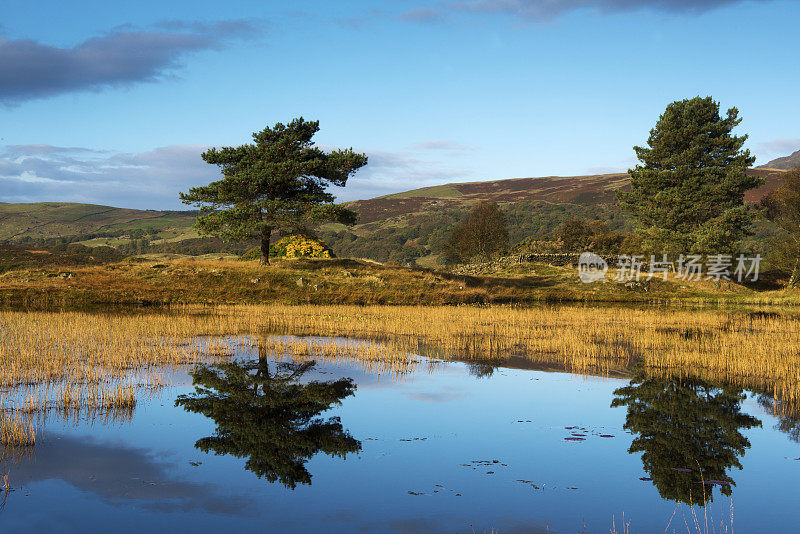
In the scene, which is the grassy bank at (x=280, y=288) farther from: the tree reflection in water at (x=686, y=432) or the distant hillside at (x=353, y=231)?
the distant hillside at (x=353, y=231)

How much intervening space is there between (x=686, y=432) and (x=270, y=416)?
311 inches

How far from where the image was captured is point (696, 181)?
62.2 m

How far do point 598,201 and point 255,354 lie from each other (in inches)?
7636

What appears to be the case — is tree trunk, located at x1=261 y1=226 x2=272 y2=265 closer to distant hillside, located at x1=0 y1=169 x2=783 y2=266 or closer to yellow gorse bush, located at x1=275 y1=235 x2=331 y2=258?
yellow gorse bush, located at x1=275 y1=235 x2=331 y2=258

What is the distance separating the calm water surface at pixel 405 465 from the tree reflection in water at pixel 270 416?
0.05 m

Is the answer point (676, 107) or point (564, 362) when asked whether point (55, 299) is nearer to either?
point (564, 362)

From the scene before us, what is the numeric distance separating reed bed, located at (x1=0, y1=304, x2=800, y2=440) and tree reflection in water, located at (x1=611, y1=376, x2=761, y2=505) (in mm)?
1636

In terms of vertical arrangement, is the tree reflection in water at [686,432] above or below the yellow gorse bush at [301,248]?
below

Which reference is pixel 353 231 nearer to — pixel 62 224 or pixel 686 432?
pixel 62 224

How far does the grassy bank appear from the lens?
1578 inches

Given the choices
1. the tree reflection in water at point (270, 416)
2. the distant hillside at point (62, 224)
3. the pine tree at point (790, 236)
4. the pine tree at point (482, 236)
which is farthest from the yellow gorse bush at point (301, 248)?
the distant hillside at point (62, 224)

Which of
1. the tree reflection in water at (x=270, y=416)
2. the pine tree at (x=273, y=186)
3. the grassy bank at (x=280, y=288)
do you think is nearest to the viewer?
the tree reflection in water at (x=270, y=416)

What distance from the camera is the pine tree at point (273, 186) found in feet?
150

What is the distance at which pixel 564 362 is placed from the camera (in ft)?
63.6
